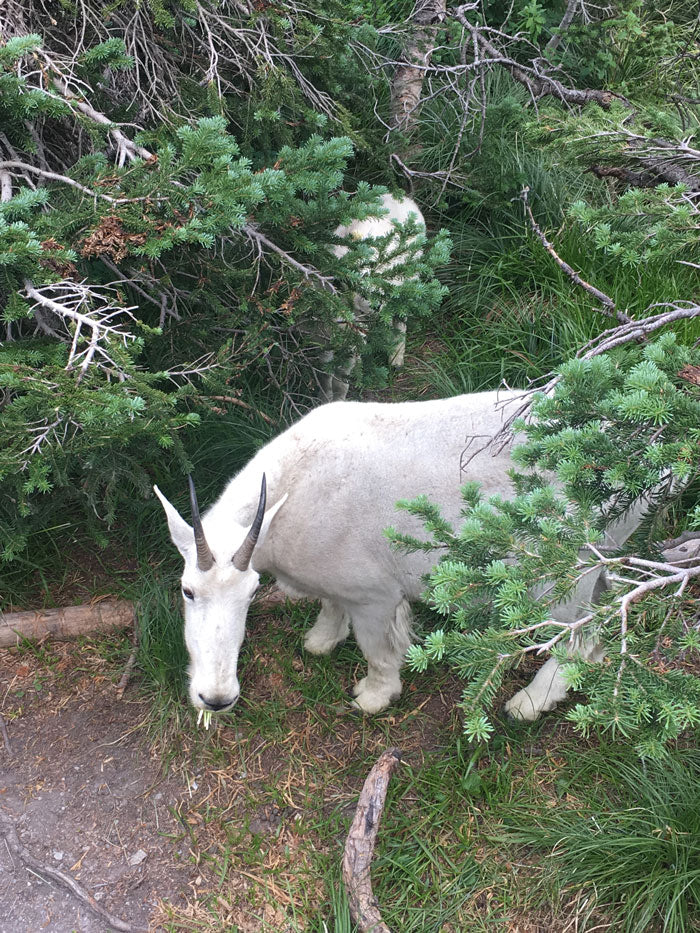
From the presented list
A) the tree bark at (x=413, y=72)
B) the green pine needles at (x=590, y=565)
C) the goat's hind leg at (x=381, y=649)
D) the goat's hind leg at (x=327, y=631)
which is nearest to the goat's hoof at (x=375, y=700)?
the goat's hind leg at (x=381, y=649)

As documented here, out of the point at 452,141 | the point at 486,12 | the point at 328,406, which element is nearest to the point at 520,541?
the point at 328,406

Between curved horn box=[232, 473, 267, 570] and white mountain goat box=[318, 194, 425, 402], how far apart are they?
1.51m

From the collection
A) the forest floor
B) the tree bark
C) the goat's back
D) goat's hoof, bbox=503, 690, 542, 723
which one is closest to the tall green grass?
the forest floor

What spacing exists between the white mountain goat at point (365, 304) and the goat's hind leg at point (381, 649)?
1536mm

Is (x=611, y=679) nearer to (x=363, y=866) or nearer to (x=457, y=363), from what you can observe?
(x=363, y=866)

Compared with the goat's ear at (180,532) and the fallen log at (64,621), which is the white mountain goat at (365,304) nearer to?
the goat's ear at (180,532)

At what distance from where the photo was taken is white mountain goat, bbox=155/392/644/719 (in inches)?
147

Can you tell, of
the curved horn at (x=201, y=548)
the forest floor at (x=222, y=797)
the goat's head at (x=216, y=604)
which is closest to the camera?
the curved horn at (x=201, y=548)

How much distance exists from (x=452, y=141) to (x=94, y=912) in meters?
6.08

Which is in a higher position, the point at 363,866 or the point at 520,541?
the point at 520,541

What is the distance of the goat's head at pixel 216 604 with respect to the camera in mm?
3230

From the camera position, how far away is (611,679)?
1863 mm

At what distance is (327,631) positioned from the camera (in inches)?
182

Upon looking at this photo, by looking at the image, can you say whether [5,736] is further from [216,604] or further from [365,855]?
[365,855]
